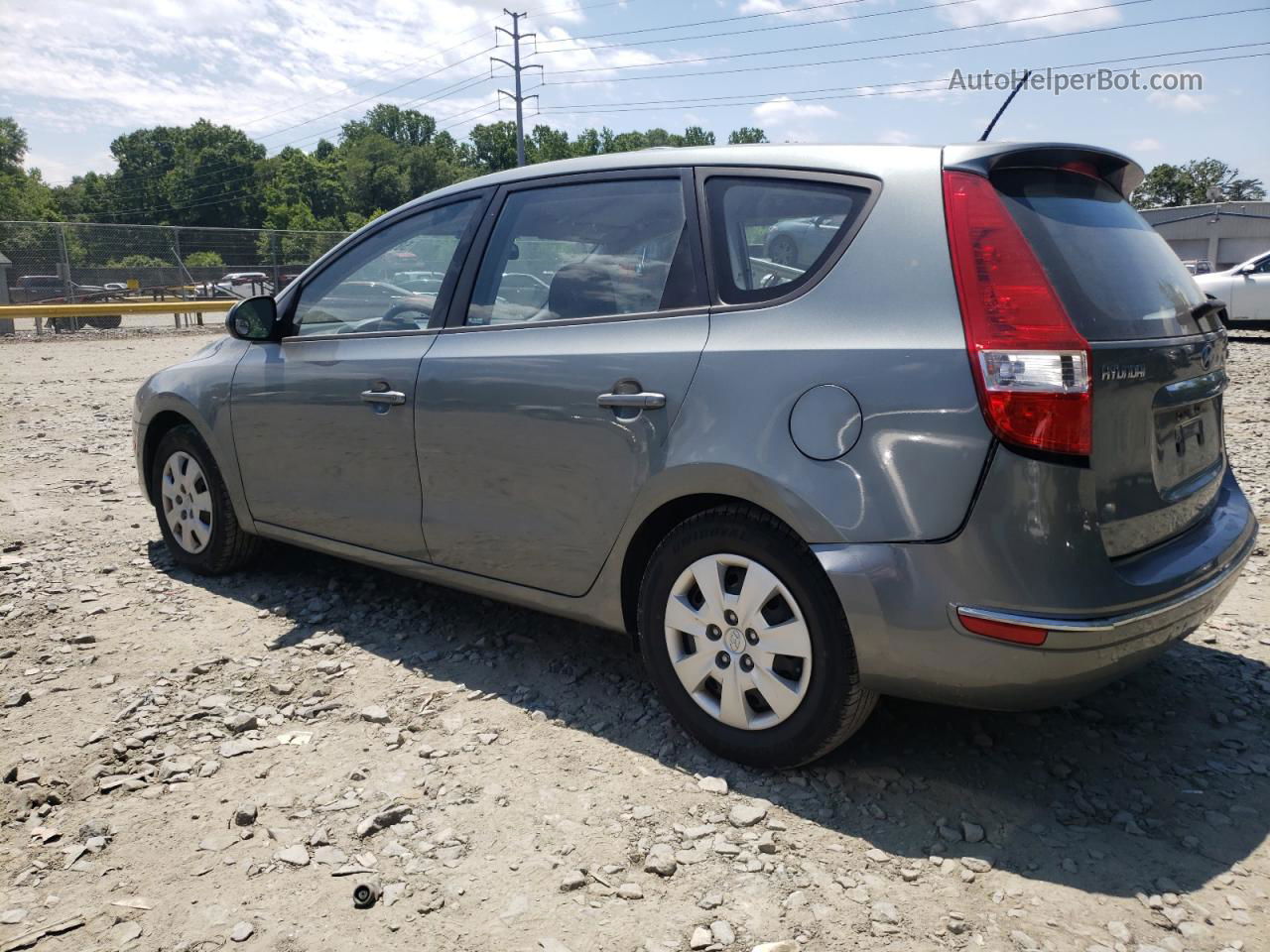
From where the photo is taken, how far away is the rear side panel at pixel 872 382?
8.02ft

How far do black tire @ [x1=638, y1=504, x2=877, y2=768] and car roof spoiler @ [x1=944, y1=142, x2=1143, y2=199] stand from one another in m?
1.06

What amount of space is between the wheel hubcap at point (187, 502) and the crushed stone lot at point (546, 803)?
57 centimetres

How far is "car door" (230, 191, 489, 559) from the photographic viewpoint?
375cm

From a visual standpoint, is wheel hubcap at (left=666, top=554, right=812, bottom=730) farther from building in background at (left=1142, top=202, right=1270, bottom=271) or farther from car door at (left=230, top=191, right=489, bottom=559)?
building in background at (left=1142, top=202, right=1270, bottom=271)

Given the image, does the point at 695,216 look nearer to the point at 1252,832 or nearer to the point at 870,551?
the point at 870,551

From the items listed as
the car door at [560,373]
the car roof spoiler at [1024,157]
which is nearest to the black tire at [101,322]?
the car door at [560,373]

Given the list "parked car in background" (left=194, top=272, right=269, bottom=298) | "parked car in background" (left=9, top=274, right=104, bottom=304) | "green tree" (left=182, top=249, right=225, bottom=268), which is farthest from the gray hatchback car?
"parked car in background" (left=194, top=272, right=269, bottom=298)

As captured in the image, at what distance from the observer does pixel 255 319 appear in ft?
14.3

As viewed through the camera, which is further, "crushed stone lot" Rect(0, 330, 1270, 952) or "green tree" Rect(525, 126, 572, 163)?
"green tree" Rect(525, 126, 572, 163)

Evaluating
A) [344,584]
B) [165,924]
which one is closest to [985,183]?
[165,924]

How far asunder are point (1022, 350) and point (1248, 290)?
1631 cm

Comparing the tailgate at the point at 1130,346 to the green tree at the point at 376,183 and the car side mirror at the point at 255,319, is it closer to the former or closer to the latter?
the car side mirror at the point at 255,319

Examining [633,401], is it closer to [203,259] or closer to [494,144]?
[203,259]

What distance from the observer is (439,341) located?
3654mm
